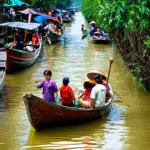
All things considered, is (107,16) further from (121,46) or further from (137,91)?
(121,46)

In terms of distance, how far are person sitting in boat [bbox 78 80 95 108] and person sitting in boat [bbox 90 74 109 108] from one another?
0.13m

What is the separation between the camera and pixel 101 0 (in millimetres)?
12852

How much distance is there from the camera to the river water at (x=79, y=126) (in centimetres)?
874

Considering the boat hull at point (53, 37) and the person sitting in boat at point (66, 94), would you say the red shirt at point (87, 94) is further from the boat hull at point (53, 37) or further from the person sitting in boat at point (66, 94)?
the boat hull at point (53, 37)

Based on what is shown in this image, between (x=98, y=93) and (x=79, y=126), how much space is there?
89 cm

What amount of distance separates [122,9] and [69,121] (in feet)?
10.8

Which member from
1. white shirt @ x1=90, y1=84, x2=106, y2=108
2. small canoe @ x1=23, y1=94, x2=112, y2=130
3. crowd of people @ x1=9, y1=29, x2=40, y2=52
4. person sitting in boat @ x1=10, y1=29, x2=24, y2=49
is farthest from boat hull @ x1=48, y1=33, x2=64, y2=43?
small canoe @ x1=23, y1=94, x2=112, y2=130

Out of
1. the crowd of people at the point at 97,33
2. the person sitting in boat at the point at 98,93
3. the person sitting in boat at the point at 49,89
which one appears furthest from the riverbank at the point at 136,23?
the crowd of people at the point at 97,33

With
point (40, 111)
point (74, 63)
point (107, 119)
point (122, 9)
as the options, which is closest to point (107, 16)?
point (122, 9)

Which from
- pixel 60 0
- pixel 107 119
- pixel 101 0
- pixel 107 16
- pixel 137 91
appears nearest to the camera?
pixel 107 119

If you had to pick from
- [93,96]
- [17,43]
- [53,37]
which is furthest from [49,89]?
[53,37]

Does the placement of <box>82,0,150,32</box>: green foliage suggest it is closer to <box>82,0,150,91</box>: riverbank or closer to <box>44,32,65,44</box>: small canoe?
<box>82,0,150,91</box>: riverbank

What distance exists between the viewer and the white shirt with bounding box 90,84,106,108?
376 inches

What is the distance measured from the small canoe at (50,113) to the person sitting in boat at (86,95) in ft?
0.77
